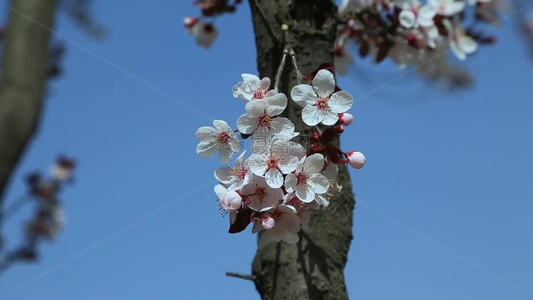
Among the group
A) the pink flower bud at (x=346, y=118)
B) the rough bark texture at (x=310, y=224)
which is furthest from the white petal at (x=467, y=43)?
the pink flower bud at (x=346, y=118)

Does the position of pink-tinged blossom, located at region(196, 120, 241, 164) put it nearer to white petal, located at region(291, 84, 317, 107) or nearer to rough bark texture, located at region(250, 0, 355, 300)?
white petal, located at region(291, 84, 317, 107)

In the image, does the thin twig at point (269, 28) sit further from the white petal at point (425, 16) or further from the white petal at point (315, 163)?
the white petal at point (425, 16)

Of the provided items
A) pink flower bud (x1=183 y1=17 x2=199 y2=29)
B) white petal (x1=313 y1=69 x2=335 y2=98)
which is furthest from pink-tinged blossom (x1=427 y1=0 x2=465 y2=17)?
white petal (x1=313 y1=69 x2=335 y2=98)

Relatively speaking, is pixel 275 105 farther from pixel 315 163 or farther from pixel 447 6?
pixel 447 6

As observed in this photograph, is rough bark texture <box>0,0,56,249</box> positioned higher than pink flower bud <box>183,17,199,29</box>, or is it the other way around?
pink flower bud <box>183,17,199,29</box>

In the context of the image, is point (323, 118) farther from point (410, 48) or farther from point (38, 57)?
point (410, 48)

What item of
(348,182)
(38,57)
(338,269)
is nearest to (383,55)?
(348,182)
